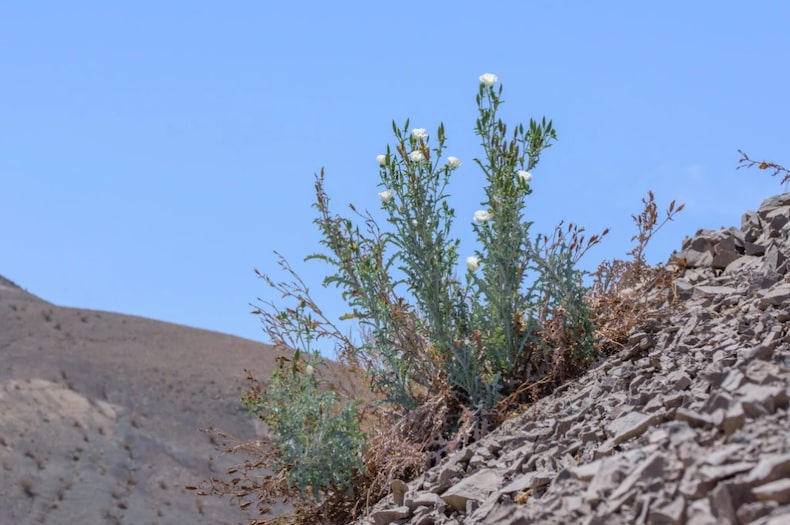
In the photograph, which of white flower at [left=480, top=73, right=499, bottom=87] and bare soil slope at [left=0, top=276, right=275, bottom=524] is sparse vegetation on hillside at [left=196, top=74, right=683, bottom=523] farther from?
bare soil slope at [left=0, top=276, right=275, bottom=524]

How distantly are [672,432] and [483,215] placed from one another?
244 centimetres

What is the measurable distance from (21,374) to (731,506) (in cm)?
1889

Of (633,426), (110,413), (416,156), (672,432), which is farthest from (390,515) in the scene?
(110,413)

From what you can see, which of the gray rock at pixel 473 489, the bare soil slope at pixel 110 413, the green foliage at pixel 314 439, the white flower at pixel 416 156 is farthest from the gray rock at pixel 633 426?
the bare soil slope at pixel 110 413

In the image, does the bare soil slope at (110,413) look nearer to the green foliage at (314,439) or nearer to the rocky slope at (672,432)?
the green foliage at (314,439)

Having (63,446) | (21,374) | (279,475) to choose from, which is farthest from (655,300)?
(21,374)

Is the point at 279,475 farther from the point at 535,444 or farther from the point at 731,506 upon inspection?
the point at 731,506

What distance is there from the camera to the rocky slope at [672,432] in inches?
110

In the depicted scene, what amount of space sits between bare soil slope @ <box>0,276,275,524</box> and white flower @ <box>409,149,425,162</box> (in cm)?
1231

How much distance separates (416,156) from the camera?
536 cm

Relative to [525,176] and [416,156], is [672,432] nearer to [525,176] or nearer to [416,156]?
[525,176]

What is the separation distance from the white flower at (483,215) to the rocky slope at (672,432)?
40.6 inches

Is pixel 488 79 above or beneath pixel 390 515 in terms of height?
above

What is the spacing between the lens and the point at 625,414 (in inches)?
158
